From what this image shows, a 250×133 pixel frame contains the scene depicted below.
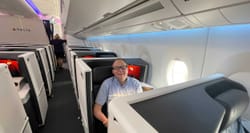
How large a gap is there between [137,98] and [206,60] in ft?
3.40

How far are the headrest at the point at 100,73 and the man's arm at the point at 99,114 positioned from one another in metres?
0.30

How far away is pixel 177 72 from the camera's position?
1590 mm

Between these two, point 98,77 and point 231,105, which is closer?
point 231,105

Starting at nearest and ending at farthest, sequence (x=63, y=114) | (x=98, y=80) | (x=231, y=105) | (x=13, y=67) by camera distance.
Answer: (x=231, y=105) → (x=98, y=80) → (x=13, y=67) → (x=63, y=114)

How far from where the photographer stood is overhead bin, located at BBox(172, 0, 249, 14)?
0.69 metres

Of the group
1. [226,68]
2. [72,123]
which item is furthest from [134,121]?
[72,123]

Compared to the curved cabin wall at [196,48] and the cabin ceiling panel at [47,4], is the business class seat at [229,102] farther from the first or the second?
the cabin ceiling panel at [47,4]

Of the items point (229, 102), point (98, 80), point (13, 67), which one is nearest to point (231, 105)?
point (229, 102)

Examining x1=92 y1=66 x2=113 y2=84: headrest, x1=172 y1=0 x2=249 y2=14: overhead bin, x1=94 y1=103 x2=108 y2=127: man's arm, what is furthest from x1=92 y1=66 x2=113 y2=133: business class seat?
x1=172 y1=0 x2=249 y2=14: overhead bin

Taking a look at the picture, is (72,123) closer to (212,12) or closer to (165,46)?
(165,46)

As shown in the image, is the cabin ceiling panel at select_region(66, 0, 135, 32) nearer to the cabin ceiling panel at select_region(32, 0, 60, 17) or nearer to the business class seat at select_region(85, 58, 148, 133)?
the business class seat at select_region(85, 58, 148, 133)

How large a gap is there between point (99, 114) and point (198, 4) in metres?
1.19

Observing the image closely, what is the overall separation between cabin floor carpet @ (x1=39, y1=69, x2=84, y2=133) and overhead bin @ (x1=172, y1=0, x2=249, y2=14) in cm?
199

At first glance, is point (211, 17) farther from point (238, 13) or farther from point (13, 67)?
point (13, 67)
